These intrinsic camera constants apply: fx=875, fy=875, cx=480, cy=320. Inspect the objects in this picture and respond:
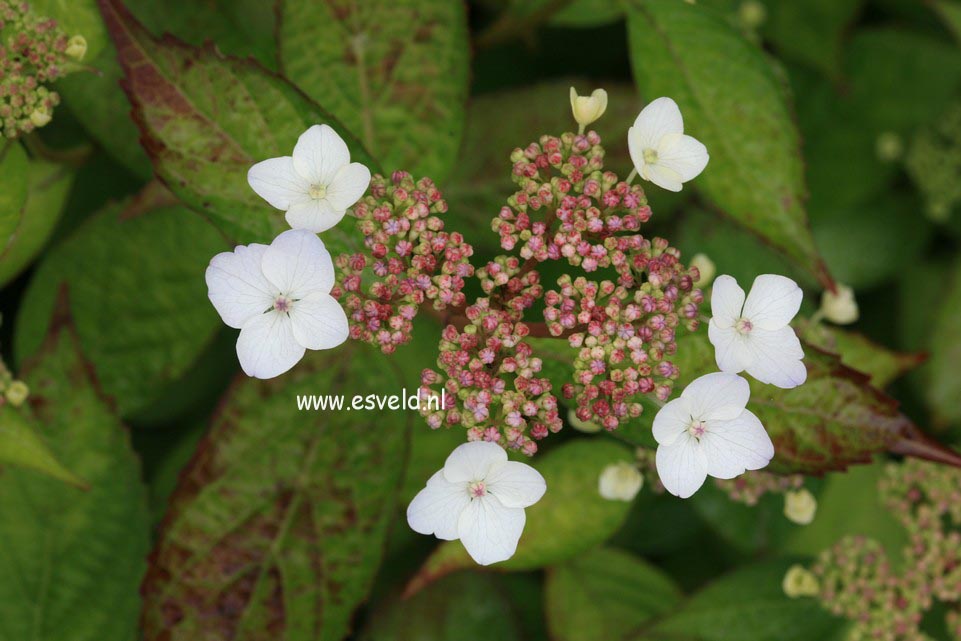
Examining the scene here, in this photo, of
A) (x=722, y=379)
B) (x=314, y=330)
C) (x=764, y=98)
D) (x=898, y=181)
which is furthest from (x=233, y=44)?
(x=898, y=181)

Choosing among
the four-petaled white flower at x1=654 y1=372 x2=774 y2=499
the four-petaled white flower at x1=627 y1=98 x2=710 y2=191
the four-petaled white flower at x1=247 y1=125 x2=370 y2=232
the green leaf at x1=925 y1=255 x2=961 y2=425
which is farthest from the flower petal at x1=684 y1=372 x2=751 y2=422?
the green leaf at x1=925 y1=255 x2=961 y2=425

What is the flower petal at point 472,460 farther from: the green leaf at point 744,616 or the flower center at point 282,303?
the green leaf at point 744,616

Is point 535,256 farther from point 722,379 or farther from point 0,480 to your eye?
point 0,480

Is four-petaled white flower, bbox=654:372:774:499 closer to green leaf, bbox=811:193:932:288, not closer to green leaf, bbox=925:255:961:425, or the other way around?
green leaf, bbox=925:255:961:425

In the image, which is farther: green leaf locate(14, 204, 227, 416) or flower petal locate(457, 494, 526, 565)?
green leaf locate(14, 204, 227, 416)

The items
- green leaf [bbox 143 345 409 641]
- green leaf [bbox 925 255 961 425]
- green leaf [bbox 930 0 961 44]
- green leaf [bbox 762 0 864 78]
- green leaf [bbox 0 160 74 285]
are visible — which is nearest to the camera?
green leaf [bbox 143 345 409 641]

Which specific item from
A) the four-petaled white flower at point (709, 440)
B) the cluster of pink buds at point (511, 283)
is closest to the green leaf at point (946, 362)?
the four-petaled white flower at point (709, 440)

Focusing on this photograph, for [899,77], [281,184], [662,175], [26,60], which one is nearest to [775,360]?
[662,175]
